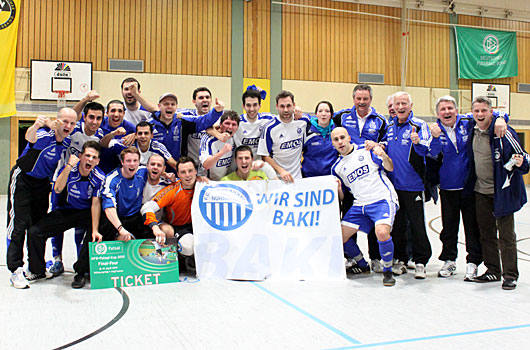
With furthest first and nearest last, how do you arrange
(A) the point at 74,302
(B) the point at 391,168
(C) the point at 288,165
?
(C) the point at 288,165 → (B) the point at 391,168 → (A) the point at 74,302

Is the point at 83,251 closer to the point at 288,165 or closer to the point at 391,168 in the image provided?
the point at 288,165

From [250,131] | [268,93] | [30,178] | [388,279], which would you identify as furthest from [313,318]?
[268,93]

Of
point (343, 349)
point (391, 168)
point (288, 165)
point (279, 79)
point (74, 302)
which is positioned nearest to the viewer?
point (343, 349)

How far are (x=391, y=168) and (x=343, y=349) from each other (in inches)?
→ 94.7

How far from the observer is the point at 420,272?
4660 mm

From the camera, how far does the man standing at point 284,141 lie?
509 centimetres

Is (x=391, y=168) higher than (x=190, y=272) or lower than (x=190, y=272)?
higher

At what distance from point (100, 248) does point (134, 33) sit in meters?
12.3

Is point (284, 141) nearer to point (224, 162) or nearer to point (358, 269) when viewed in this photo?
point (224, 162)

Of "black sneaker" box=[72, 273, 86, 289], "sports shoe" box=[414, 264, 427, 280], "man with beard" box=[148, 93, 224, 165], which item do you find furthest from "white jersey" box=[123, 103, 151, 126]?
"sports shoe" box=[414, 264, 427, 280]

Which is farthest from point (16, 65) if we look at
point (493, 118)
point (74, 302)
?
point (493, 118)

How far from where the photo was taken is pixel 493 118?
4402 mm

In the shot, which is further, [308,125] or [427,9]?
[427,9]

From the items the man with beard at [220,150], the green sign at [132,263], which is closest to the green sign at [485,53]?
the man with beard at [220,150]
